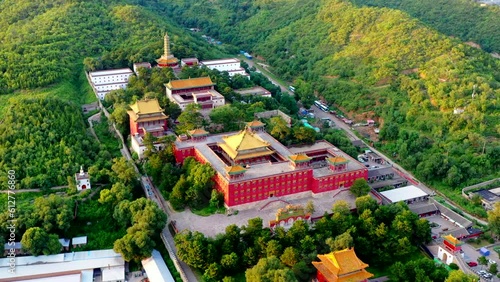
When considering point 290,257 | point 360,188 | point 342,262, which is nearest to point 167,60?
point 360,188

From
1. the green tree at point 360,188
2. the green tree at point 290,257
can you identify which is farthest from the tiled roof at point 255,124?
the green tree at point 290,257

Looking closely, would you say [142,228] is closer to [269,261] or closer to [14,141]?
[269,261]

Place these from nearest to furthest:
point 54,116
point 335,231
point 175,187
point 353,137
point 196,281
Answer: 1. point 196,281
2. point 335,231
3. point 175,187
4. point 54,116
5. point 353,137

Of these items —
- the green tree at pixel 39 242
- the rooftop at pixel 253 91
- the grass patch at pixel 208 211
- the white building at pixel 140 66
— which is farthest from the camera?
the white building at pixel 140 66

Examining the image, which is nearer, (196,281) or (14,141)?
(196,281)

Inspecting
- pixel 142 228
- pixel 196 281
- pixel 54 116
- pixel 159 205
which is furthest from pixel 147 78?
pixel 196 281

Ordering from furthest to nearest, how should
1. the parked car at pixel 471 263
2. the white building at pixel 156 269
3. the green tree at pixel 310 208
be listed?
1. the green tree at pixel 310 208
2. the parked car at pixel 471 263
3. the white building at pixel 156 269

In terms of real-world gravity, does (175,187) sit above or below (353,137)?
above

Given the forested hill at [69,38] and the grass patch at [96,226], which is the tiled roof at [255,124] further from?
the forested hill at [69,38]
